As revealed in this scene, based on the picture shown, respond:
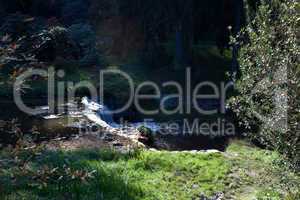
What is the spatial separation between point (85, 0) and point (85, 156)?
54.0 feet

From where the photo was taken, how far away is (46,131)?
11172 mm

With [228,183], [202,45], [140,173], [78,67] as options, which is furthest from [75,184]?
[202,45]

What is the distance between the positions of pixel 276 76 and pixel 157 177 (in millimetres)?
2576

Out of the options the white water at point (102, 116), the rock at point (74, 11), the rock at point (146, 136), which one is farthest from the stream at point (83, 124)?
the rock at point (74, 11)

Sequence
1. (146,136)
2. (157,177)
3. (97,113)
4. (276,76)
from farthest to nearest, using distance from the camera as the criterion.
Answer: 1. (97,113)
2. (146,136)
3. (157,177)
4. (276,76)

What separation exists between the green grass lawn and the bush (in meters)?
0.50

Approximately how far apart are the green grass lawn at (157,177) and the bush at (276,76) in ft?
1.65

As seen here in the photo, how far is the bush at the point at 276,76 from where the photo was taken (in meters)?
4.84

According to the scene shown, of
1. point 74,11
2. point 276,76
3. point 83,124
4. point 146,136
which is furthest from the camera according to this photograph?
point 74,11

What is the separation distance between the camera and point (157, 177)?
6887 mm

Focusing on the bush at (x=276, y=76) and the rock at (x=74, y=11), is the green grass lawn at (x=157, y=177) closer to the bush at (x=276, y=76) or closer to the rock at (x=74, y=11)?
the bush at (x=276, y=76)

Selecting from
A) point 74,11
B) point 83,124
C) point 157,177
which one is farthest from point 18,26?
point 157,177

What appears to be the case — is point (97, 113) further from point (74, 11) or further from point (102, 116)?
point (74, 11)

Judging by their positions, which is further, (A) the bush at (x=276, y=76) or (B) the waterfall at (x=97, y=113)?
(B) the waterfall at (x=97, y=113)
